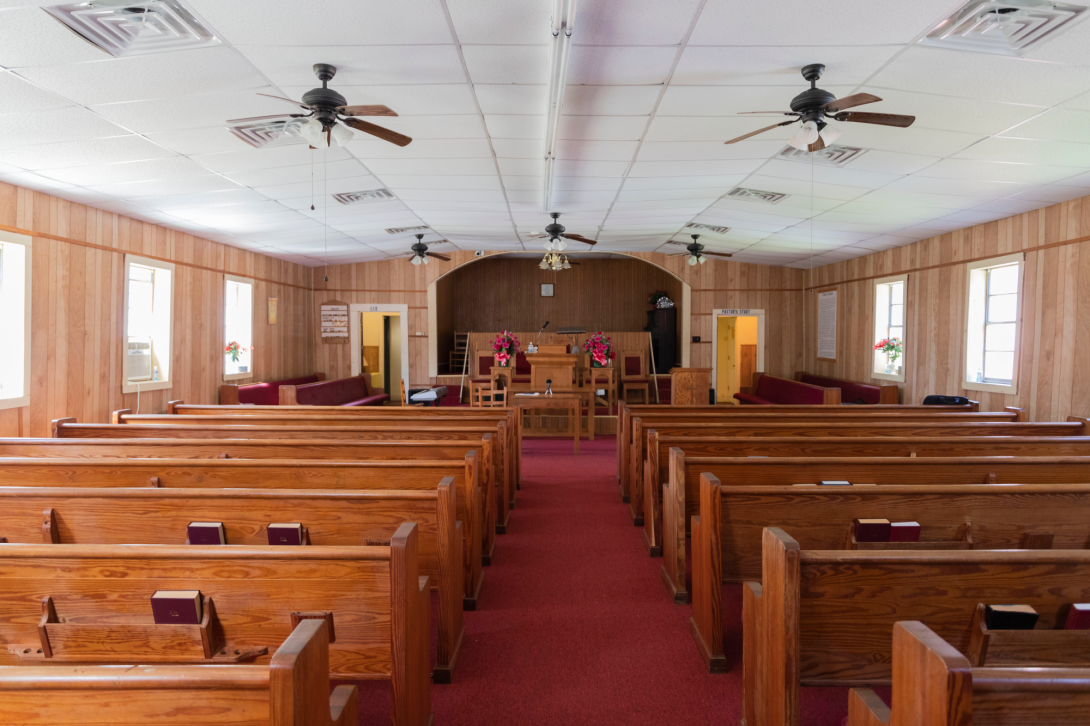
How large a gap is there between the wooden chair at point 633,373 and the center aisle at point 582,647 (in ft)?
21.0

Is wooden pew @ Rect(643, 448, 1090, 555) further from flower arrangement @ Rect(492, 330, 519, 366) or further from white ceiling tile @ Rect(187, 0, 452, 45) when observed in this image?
flower arrangement @ Rect(492, 330, 519, 366)

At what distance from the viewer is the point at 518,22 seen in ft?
9.91

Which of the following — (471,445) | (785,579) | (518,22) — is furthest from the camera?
(471,445)

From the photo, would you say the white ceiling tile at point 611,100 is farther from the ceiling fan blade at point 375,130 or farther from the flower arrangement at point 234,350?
the flower arrangement at point 234,350

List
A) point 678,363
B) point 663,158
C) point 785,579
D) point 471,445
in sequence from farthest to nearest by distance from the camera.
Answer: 1. point 678,363
2. point 663,158
3. point 471,445
4. point 785,579

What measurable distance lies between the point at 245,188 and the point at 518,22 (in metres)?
3.76

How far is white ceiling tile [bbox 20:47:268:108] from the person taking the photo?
10.3 feet

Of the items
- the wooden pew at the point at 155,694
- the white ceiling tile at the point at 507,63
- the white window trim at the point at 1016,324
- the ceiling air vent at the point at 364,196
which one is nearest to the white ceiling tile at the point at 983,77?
the white ceiling tile at the point at 507,63

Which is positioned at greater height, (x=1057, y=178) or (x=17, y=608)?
(x=1057, y=178)

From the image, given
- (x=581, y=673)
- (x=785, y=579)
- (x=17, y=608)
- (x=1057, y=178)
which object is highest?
(x=1057, y=178)

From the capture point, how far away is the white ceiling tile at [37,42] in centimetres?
266

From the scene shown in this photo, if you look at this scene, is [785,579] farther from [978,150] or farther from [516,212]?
[516,212]

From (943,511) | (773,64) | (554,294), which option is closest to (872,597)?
(943,511)

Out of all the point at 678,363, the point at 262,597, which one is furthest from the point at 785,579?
the point at 678,363
